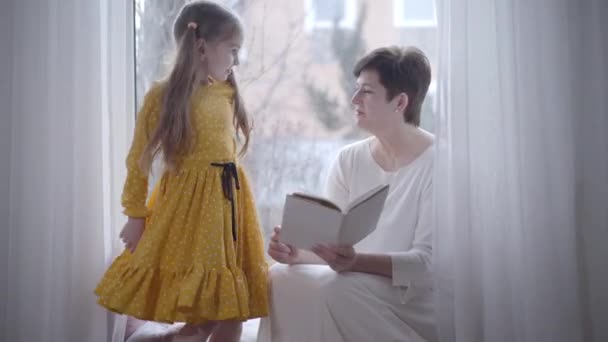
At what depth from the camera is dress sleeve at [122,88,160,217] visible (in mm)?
1594

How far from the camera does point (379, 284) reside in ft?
5.41

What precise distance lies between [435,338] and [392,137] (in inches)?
24.1

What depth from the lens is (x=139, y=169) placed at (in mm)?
1594

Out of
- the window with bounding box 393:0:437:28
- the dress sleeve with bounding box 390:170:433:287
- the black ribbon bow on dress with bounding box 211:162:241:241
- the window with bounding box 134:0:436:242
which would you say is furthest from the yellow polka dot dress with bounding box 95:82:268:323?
the window with bounding box 393:0:437:28

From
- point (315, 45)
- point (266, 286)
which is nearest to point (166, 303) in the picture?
point (266, 286)

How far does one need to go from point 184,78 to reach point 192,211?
14.3 inches

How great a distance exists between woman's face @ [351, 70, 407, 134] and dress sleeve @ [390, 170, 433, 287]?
0.83 feet

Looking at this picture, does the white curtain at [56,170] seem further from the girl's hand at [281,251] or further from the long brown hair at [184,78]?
the girl's hand at [281,251]

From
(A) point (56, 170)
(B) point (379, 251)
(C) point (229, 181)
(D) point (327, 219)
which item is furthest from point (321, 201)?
(A) point (56, 170)

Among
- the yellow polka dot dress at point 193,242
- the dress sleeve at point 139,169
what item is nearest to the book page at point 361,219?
the yellow polka dot dress at point 193,242

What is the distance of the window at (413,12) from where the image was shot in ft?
6.41

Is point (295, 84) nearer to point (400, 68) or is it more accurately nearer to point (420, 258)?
point (400, 68)

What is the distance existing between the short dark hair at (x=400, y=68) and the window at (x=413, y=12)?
5.5 inches

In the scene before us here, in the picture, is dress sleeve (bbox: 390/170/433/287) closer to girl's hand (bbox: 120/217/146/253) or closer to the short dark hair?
the short dark hair
